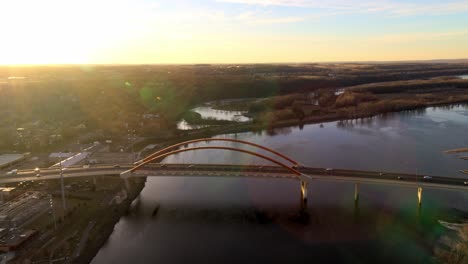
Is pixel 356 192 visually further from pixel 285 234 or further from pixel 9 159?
pixel 9 159

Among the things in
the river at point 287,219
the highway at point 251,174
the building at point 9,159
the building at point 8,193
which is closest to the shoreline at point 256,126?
the river at point 287,219

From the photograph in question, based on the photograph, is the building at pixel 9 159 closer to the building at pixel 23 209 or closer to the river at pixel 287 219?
the building at pixel 23 209

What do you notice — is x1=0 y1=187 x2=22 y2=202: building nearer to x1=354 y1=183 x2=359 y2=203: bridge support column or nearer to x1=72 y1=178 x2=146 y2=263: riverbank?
x1=72 y1=178 x2=146 y2=263: riverbank

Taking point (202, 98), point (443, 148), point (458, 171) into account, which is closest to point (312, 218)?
point (458, 171)

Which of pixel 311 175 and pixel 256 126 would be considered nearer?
pixel 311 175


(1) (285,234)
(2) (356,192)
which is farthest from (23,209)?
(2) (356,192)

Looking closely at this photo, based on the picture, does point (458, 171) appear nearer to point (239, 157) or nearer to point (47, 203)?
point (239, 157)
